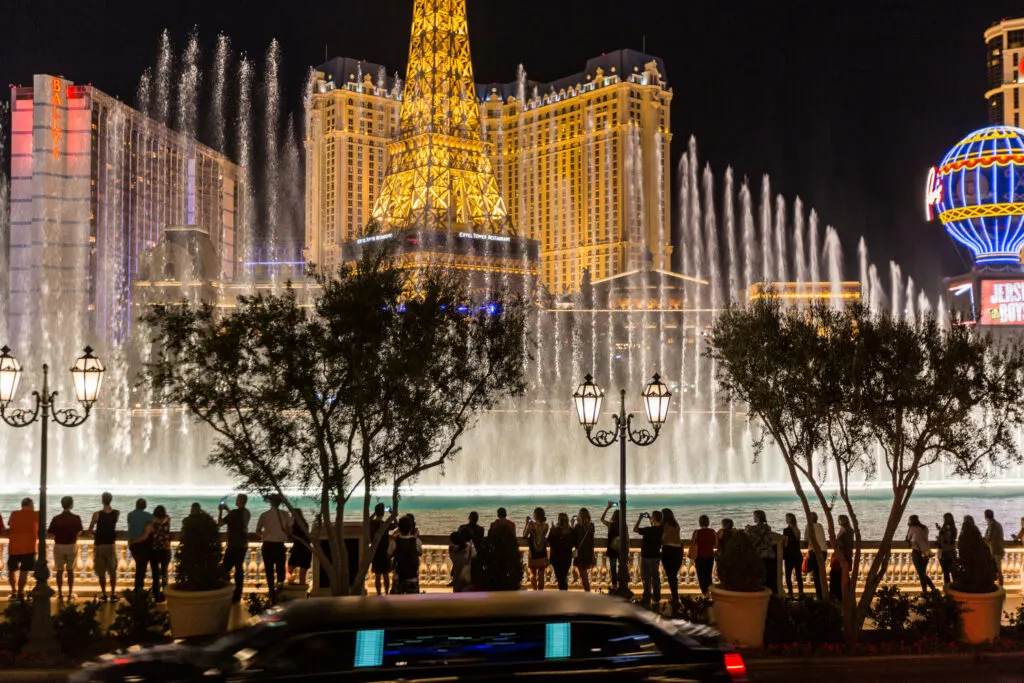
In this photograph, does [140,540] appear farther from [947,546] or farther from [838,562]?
[947,546]

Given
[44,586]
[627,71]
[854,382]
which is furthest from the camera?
[627,71]

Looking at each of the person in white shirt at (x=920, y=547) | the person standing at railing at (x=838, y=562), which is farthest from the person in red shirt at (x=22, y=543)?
the person in white shirt at (x=920, y=547)

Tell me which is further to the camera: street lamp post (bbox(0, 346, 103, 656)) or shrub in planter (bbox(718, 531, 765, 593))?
shrub in planter (bbox(718, 531, 765, 593))

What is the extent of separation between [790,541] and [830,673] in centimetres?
318

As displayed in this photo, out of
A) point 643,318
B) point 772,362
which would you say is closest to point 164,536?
point 772,362

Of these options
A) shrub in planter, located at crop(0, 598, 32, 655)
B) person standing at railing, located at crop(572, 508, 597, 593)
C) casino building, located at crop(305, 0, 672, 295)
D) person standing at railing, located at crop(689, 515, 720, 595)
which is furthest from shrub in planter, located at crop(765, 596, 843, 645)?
casino building, located at crop(305, 0, 672, 295)

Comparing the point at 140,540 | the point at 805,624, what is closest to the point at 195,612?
the point at 140,540

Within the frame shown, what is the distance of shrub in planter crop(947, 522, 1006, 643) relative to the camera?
10625 mm

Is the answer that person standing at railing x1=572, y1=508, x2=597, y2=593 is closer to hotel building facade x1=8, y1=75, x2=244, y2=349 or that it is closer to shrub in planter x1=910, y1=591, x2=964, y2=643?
shrub in planter x1=910, y1=591, x2=964, y2=643

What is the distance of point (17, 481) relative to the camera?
35.6m

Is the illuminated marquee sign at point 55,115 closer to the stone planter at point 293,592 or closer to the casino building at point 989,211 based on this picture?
the casino building at point 989,211

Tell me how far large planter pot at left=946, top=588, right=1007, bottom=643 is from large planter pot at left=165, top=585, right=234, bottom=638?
8.37 meters

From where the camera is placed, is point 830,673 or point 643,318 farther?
point 643,318

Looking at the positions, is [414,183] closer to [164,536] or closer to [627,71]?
[627,71]
